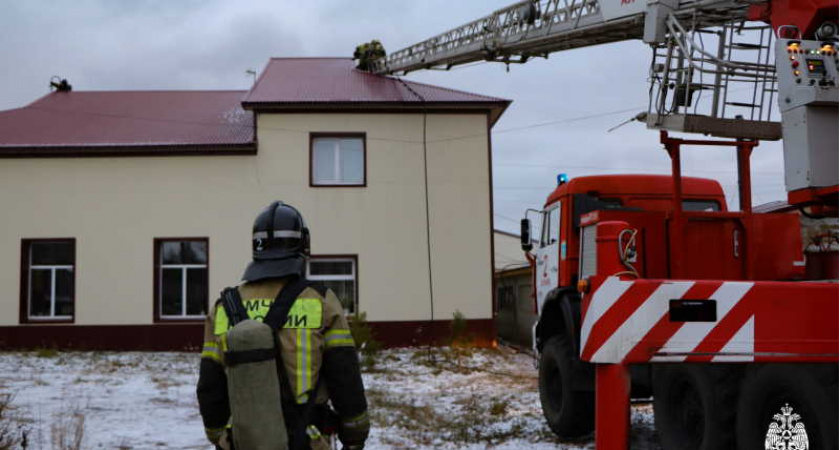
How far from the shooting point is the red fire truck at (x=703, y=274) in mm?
3947

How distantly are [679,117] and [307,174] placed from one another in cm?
1439

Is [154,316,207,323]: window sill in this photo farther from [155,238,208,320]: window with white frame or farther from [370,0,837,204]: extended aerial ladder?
[370,0,837,204]: extended aerial ladder

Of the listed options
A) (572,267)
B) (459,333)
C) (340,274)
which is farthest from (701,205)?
(340,274)

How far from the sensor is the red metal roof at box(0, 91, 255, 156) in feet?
66.6

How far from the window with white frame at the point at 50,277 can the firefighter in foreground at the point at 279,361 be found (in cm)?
1832

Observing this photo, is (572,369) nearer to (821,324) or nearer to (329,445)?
(821,324)

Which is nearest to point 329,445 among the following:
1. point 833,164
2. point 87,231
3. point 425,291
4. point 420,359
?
point 833,164

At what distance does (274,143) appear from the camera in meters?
20.5

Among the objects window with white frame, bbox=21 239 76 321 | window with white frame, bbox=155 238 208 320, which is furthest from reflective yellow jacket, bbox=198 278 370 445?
window with white frame, bbox=21 239 76 321

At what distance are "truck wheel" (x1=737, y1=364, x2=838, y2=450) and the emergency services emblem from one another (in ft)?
0.06

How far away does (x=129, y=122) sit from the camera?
72.3 ft

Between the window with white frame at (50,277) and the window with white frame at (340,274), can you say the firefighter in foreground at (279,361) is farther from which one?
the window with white frame at (50,277)

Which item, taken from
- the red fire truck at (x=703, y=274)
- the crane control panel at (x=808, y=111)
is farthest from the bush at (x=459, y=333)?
the crane control panel at (x=808, y=111)

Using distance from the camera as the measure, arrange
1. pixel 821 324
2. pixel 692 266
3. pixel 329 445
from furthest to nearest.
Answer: pixel 692 266, pixel 821 324, pixel 329 445
